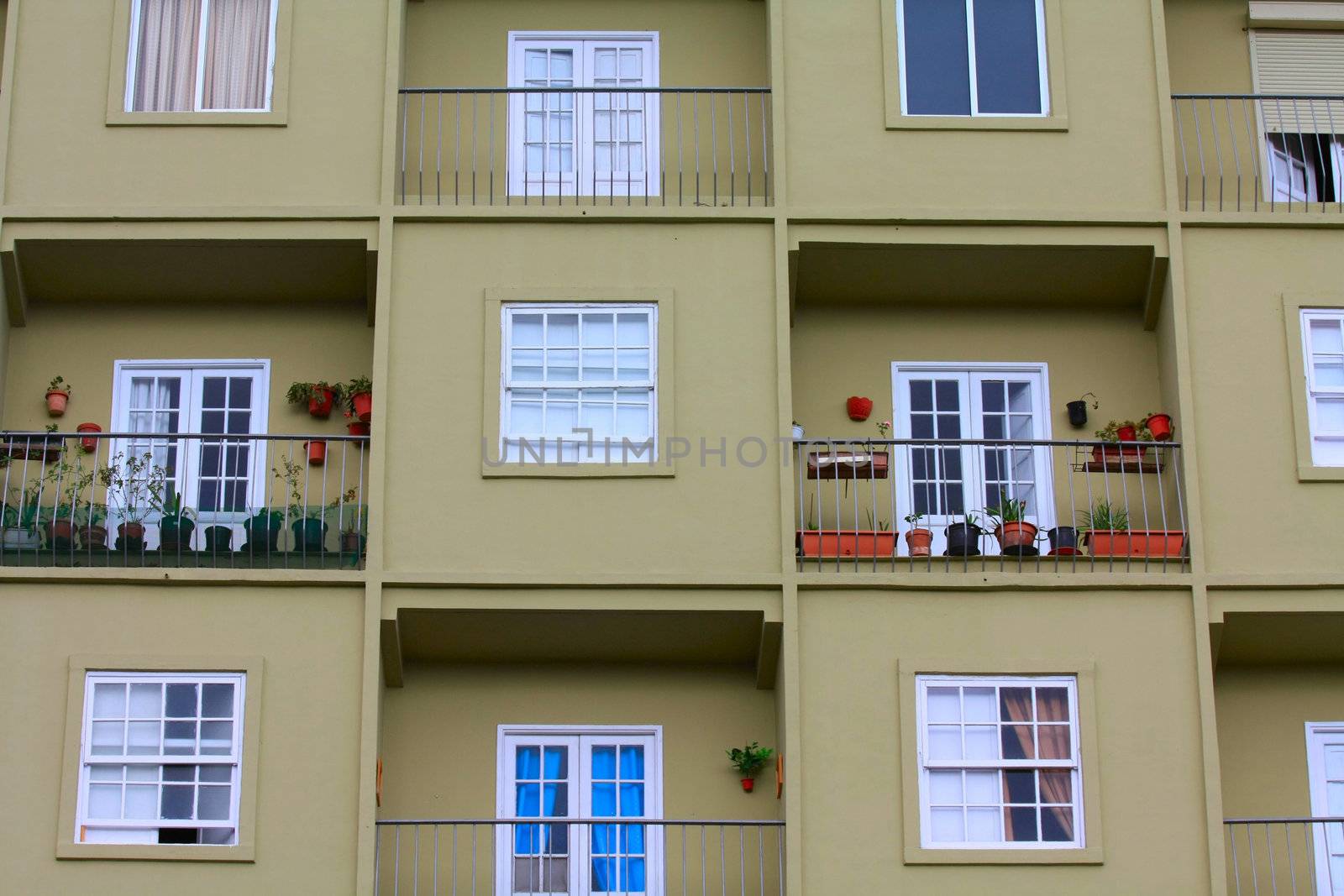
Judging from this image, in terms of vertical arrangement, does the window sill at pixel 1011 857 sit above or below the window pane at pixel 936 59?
below

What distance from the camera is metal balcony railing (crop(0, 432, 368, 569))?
16.0 meters

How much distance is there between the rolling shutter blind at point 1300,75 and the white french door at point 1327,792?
5544 mm

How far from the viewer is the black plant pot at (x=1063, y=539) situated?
16.2m

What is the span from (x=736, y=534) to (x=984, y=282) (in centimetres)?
341

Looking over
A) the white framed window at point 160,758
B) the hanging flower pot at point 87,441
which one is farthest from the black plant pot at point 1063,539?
the hanging flower pot at point 87,441

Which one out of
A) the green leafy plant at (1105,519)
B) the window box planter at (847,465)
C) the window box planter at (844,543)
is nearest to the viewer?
the window box planter at (844,543)

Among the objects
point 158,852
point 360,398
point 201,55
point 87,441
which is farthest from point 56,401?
point 158,852

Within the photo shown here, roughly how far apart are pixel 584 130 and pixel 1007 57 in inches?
147

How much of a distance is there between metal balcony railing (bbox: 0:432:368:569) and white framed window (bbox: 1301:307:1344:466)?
25.2 feet

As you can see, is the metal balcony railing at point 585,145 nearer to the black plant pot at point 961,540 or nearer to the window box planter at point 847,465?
the window box planter at point 847,465

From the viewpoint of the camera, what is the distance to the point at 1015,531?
53.0ft

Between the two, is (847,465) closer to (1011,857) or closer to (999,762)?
(999,762)

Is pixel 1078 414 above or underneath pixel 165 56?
underneath

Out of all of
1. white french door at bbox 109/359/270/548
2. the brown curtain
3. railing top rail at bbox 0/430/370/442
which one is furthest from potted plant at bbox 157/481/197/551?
the brown curtain
